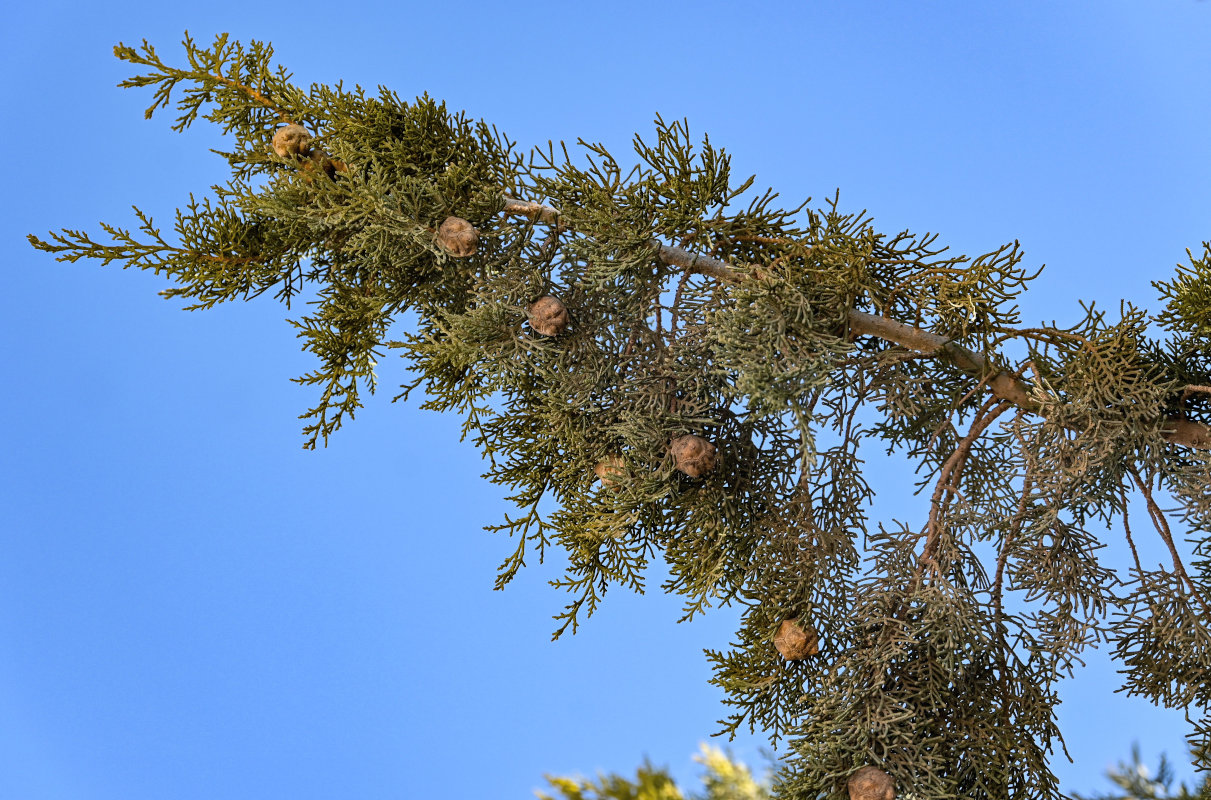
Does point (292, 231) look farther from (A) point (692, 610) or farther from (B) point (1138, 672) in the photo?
(B) point (1138, 672)

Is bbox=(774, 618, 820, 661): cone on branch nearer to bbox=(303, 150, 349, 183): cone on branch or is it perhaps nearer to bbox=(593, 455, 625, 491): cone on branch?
bbox=(593, 455, 625, 491): cone on branch

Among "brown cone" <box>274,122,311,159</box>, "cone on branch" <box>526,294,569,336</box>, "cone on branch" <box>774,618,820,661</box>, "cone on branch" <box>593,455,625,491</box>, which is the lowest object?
"cone on branch" <box>774,618,820,661</box>

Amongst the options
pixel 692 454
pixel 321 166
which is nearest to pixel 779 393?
pixel 692 454

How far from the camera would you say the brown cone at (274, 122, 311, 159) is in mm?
3012

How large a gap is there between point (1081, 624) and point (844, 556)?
521 mm

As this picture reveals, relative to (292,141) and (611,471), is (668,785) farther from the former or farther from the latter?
(292,141)

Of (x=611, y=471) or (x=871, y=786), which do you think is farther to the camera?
(x=611, y=471)

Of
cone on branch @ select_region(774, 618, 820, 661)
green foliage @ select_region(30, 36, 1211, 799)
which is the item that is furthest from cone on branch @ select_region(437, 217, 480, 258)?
cone on branch @ select_region(774, 618, 820, 661)

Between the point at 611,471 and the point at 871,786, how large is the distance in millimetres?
926

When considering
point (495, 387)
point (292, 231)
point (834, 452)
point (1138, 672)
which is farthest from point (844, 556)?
point (292, 231)

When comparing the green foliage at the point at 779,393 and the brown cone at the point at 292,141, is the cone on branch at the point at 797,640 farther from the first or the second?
the brown cone at the point at 292,141

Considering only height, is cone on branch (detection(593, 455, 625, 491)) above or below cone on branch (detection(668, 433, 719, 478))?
above

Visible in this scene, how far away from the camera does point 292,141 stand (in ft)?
9.87

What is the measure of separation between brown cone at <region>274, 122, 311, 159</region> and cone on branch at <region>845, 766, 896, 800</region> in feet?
6.65
